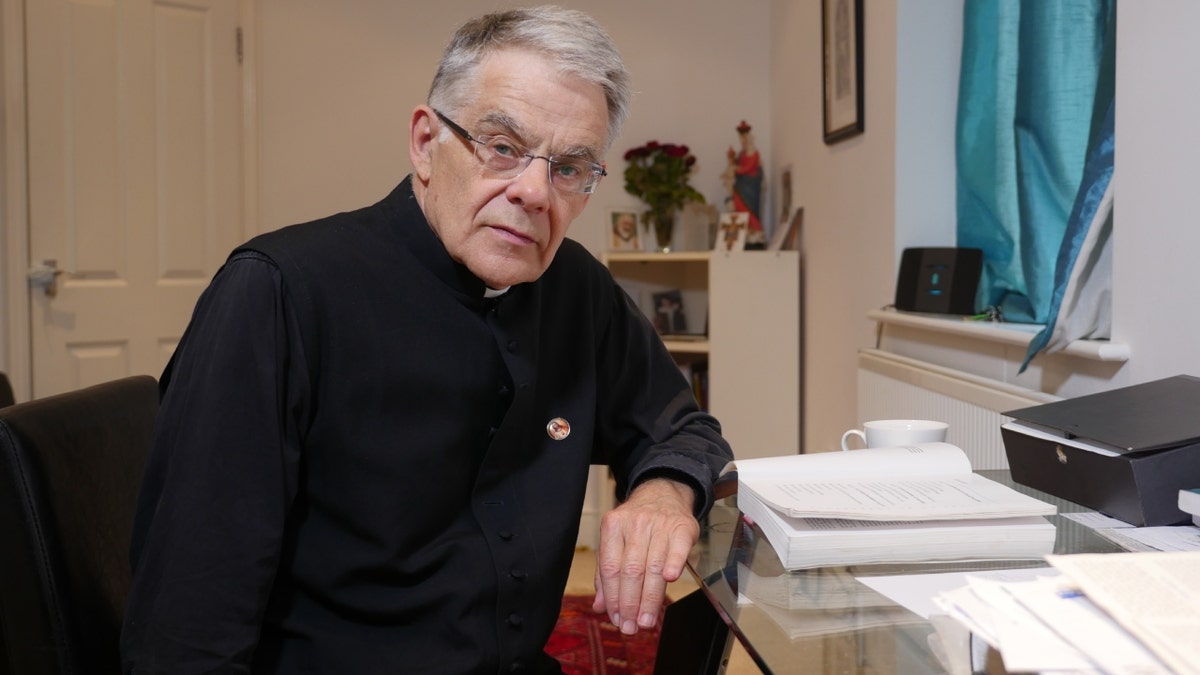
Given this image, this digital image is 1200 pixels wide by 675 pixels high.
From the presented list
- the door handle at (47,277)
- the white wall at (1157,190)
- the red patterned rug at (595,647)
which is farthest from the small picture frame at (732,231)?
the door handle at (47,277)

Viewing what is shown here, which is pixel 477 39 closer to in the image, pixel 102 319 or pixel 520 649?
pixel 520 649

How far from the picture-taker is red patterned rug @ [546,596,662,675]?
9.48 feet

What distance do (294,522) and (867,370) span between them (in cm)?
216

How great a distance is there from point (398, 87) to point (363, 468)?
340cm

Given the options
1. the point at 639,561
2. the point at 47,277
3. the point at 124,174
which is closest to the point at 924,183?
the point at 639,561

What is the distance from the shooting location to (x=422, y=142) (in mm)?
1287

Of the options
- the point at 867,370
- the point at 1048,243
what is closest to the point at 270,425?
the point at 1048,243

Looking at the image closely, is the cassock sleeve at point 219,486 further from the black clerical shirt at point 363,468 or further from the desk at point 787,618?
the desk at point 787,618

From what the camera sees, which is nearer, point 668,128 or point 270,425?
point 270,425

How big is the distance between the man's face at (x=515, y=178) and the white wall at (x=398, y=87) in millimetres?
2930

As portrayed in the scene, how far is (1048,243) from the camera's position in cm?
230

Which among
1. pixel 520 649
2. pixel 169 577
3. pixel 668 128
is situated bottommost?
pixel 520 649

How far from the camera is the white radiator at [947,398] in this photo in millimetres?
2117

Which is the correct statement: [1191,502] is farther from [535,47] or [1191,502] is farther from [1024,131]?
[1024,131]
